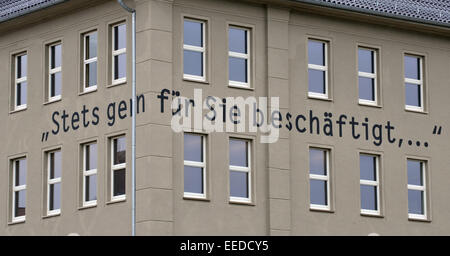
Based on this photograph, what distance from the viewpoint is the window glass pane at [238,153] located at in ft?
133

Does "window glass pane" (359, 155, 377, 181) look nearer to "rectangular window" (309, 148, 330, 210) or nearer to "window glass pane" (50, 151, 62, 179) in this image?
"rectangular window" (309, 148, 330, 210)

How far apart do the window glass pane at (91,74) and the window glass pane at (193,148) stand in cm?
314

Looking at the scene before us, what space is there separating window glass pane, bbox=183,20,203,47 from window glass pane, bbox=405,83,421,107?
654 cm

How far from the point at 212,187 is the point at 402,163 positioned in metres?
6.04

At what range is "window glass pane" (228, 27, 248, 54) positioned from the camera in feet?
134

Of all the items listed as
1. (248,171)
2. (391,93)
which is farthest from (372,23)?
(248,171)

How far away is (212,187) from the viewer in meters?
39.7

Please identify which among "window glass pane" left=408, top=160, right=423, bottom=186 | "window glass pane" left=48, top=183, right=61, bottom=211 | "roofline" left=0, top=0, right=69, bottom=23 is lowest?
"window glass pane" left=48, top=183, right=61, bottom=211

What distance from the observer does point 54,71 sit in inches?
1670

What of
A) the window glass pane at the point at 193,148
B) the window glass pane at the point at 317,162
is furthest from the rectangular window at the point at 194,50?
the window glass pane at the point at 317,162

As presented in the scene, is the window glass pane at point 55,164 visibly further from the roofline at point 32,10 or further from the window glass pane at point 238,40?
the window glass pane at point 238,40

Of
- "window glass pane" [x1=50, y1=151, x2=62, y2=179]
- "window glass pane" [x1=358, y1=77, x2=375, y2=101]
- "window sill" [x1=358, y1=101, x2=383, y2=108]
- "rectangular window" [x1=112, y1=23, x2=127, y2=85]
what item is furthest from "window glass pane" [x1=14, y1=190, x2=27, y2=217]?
"window glass pane" [x1=358, y1=77, x2=375, y2=101]
